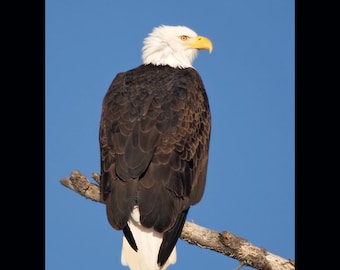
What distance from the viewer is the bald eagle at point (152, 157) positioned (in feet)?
21.9

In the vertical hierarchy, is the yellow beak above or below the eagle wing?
above

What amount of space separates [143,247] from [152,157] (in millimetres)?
940

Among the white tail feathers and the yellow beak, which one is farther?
the yellow beak

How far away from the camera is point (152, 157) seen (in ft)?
22.5

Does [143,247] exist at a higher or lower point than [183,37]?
lower

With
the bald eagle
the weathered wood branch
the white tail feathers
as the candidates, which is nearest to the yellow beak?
the bald eagle

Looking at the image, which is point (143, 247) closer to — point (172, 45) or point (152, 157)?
point (152, 157)

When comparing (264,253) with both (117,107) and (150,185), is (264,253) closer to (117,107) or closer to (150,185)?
(150,185)

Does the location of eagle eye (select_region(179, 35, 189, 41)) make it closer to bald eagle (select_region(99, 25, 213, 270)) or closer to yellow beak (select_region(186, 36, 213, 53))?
yellow beak (select_region(186, 36, 213, 53))

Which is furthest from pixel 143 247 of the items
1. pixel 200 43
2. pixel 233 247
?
pixel 200 43

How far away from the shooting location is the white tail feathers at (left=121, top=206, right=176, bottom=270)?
6.68 m

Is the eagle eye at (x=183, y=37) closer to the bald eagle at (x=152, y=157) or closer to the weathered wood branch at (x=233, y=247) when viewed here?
the bald eagle at (x=152, y=157)

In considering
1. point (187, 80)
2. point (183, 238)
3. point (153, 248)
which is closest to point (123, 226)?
point (153, 248)

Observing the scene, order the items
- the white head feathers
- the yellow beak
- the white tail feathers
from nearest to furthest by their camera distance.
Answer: the white tail feathers < the white head feathers < the yellow beak
